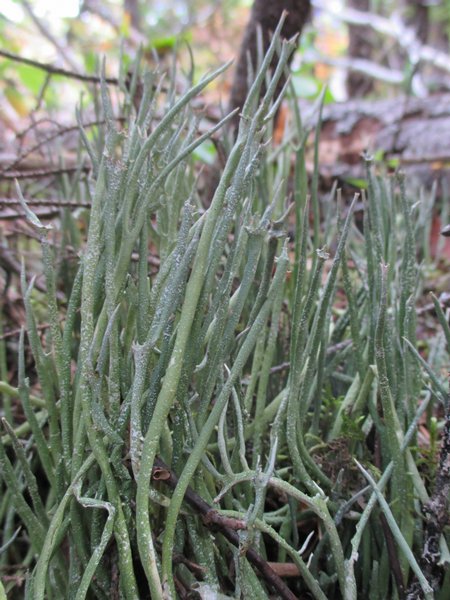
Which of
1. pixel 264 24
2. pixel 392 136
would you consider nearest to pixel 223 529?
pixel 264 24

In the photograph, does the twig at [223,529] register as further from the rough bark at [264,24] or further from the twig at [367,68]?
the twig at [367,68]

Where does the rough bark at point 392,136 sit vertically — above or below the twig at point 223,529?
above

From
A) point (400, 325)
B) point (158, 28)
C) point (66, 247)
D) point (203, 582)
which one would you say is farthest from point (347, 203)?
point (158, 28)

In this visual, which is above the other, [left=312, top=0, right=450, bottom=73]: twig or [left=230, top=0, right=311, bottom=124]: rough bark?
[left=312, top=0, right=450, bottom=73]: twig

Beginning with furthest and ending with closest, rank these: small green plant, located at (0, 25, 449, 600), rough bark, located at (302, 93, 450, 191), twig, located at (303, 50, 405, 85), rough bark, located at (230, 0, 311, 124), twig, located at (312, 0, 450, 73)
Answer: twig, located at (312, 0, 450, 73) < twig, located at (303, 50, 405, 85) < rough bark, located at (302, 93, 450, 191) < rough bark, located at (230, 0, 311, 124) < small green plant, located at (0, 25, 449, 600)

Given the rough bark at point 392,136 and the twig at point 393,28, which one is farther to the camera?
the twig at point 393,28

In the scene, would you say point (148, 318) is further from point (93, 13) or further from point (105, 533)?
point (93, 13)

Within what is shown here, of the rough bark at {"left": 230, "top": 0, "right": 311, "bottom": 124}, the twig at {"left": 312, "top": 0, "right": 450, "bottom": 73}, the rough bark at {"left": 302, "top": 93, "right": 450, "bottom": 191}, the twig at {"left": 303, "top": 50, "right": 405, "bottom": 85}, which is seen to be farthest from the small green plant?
the twig at {"left": 312, "top": 0, "right": 450, "bottom": 73}

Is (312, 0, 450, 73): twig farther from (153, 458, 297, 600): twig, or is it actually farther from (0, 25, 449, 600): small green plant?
(153, 458, 297, 600): twig

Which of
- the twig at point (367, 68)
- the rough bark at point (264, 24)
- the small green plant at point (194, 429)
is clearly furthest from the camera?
the twig at point (367, 68)

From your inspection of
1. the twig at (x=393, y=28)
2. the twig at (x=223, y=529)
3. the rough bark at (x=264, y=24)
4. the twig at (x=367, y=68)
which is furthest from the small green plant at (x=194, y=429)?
the twig at (x=393, y=28)
